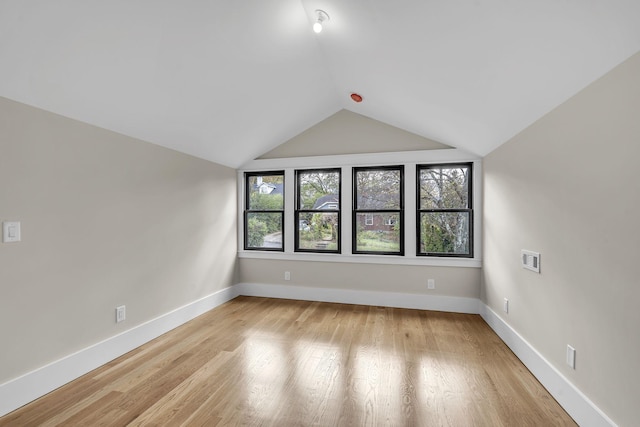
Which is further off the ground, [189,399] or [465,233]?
[465,233]

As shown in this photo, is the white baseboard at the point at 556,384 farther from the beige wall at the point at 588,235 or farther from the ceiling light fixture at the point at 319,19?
the ceiling light fixture at the point at 319,19

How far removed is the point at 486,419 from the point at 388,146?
3046 mm

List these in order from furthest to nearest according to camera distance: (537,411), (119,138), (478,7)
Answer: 1. (119,138)
2. (537,411)
3. (478,7)

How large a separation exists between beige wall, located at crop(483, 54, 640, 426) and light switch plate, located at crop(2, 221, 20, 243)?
3.42m

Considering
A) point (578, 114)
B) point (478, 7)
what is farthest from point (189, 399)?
point (578, 114)

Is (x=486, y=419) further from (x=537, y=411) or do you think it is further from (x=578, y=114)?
(x=578, y=114)

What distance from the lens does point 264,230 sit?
14.7 feet

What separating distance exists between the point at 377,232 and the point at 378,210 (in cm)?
31

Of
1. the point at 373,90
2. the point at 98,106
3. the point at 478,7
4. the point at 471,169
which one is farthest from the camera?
the point at 471,169

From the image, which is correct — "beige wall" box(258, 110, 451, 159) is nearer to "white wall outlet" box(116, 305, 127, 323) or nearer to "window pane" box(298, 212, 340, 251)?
"window pane" box(298, 212, 340, 251)

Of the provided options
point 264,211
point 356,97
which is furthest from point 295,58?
point 264,211

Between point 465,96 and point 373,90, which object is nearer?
point 465,96

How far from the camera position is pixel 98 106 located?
7.25ft

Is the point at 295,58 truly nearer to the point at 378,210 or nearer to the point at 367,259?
the point at 378,210
